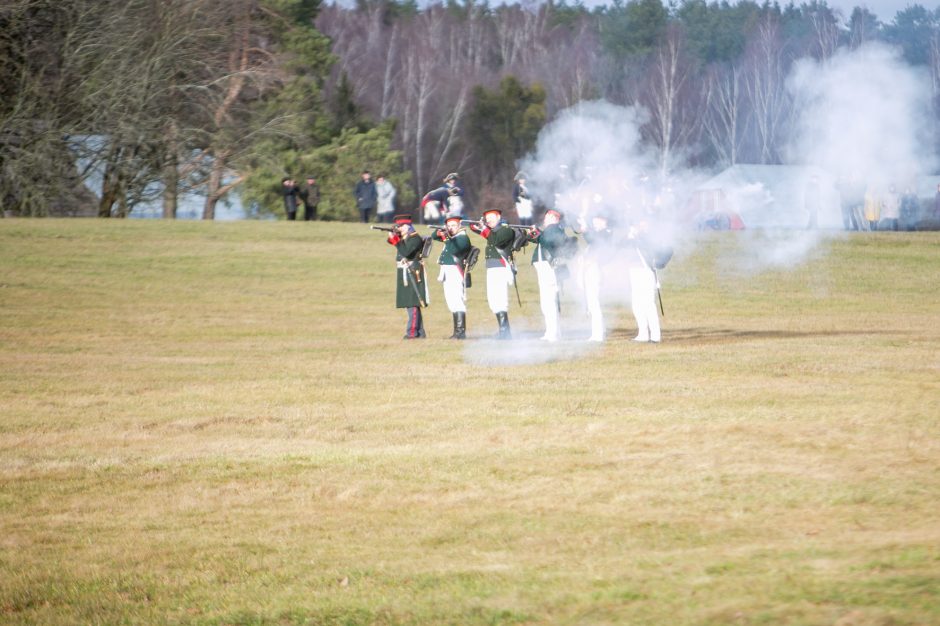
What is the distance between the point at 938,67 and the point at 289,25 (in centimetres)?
4460

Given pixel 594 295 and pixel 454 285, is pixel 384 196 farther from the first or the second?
pixel 594 295

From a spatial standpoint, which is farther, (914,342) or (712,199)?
(712,199)

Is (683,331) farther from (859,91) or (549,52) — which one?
(549,52)

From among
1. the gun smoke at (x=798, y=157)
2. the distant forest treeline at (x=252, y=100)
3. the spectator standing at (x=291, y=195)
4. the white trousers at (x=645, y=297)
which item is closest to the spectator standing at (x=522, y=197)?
the gun smoke at (x=798, y=157)

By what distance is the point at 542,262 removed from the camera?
2502 cm

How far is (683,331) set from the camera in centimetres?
2805

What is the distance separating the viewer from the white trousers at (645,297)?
2422 centimetres

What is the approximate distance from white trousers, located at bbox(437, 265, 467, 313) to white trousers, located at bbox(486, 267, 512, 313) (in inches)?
22.7

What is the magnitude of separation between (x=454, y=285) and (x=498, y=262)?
1.00 meters

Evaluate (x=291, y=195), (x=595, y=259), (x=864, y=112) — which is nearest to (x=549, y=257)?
(x=595, y=259)

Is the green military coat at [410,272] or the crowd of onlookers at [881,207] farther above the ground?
the crowd of onlookers at [881,207]

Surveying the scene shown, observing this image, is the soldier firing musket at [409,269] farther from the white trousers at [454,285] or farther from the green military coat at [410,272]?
the white trousers at [454,285]

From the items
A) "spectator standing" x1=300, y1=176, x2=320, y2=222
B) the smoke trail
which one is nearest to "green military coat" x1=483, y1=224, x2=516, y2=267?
the smoke trail

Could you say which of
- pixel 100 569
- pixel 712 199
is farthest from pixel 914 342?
pixel 712 199
